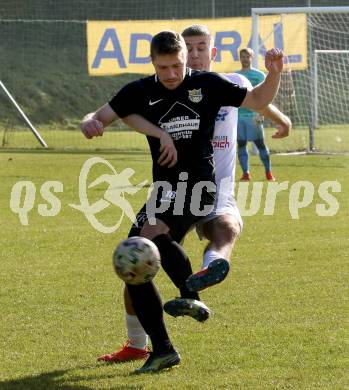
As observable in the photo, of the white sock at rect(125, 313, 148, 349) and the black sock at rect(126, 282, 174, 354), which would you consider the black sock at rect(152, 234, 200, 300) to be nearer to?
the black sock at rect(126, 282, 174, 354)

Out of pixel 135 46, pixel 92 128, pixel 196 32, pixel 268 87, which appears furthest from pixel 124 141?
pixel 92 128

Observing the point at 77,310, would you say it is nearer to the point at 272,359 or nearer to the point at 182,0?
the point at 272,359

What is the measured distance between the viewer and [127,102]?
6.10 m

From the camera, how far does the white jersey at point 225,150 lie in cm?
635

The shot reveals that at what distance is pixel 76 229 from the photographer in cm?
1175

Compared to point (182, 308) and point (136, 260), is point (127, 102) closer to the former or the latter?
point (136, 260)

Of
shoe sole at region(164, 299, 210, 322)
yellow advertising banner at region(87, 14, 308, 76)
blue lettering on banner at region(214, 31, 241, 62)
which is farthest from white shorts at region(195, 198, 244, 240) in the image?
blue lettering on banner at region(214, 31, 241, 62)

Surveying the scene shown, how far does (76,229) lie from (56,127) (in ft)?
83.0

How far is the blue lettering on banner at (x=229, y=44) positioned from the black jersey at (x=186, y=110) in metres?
18.6

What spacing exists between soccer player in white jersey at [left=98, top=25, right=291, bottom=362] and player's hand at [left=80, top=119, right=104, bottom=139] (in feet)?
2.99

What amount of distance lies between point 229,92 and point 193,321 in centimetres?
179

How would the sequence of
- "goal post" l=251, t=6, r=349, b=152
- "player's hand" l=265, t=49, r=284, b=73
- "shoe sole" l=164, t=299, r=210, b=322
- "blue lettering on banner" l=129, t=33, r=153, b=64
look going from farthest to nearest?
"blue lettering on banner" l=129, t=33, r=153, b=64 < "goal post" l=251, t=6, r=349, b=152 < "player's hand" l=265, t=49, r=284, b=73 < "shoe sole" l=164, t=299, r=210, b=322

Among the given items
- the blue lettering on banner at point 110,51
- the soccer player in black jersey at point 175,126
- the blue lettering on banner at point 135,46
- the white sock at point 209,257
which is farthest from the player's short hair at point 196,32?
the blue lettering on banner at point 110,51

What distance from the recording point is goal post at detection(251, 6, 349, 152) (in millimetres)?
23344
